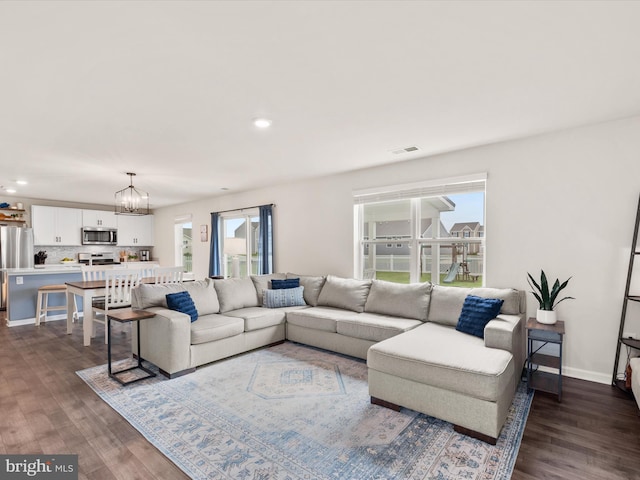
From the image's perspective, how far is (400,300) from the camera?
13.0 feet

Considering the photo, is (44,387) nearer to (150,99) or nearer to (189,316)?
(189,316)

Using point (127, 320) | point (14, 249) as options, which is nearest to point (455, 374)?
point (127, 320)

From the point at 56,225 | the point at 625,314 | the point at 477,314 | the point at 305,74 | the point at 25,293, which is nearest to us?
the point at 305,74

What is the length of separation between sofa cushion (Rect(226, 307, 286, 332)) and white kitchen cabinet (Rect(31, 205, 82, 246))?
6.03 metres

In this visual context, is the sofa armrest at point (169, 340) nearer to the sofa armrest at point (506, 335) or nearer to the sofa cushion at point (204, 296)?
the sofa cushion at point (204, 296)

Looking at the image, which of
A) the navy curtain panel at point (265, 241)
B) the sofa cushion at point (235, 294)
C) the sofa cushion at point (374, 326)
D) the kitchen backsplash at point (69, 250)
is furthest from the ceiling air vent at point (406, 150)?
the kitchen backsplash at point (69, 250)

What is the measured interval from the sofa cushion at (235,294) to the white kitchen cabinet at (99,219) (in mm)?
5629

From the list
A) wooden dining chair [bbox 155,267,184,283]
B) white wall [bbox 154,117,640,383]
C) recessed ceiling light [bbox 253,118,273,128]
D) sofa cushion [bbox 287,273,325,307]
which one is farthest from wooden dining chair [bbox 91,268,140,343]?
white wall [bbox 154,117,640,383]

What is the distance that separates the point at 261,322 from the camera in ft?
13.6

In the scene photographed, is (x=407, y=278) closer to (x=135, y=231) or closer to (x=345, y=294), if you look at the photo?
(x=345, y=294)

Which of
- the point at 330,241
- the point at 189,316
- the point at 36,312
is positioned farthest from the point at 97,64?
the point at 36,312

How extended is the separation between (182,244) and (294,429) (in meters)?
7.32

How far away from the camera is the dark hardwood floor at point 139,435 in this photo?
1953mm

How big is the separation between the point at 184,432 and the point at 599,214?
4.04 meters
